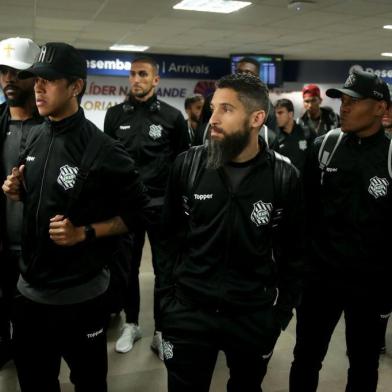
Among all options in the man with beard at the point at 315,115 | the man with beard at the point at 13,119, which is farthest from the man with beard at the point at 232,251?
the man with beard at the point at 315,115

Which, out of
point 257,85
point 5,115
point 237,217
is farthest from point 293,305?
point 5,115

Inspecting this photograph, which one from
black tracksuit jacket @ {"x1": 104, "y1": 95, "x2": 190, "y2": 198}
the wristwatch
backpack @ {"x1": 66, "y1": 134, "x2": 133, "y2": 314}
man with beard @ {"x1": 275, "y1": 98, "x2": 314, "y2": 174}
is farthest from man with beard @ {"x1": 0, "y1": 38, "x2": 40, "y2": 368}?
man with beard @ {"x1": 275, "y1": 98, "x2": 314, "y2": 174}

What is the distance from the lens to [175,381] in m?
1.73

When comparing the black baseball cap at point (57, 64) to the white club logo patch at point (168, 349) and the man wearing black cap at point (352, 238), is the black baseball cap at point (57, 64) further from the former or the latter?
the man wearing black cap at point (352, 238)

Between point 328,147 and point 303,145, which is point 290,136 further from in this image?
point 328,147

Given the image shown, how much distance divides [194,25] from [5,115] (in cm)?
556

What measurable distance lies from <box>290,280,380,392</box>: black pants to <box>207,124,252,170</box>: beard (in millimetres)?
834

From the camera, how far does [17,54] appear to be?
228cm

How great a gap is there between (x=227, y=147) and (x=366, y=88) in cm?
91

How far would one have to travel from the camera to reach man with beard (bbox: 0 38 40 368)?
229 cm

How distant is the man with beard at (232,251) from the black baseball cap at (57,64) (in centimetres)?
52

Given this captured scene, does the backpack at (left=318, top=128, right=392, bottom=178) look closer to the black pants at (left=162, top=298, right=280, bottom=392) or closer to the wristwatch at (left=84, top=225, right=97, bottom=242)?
the black pants at (left=162, top=298, right=280, bottom=392)

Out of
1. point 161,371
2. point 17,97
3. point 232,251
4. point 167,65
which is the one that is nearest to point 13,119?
point 17,97

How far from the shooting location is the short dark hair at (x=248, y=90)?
5.62 feet
